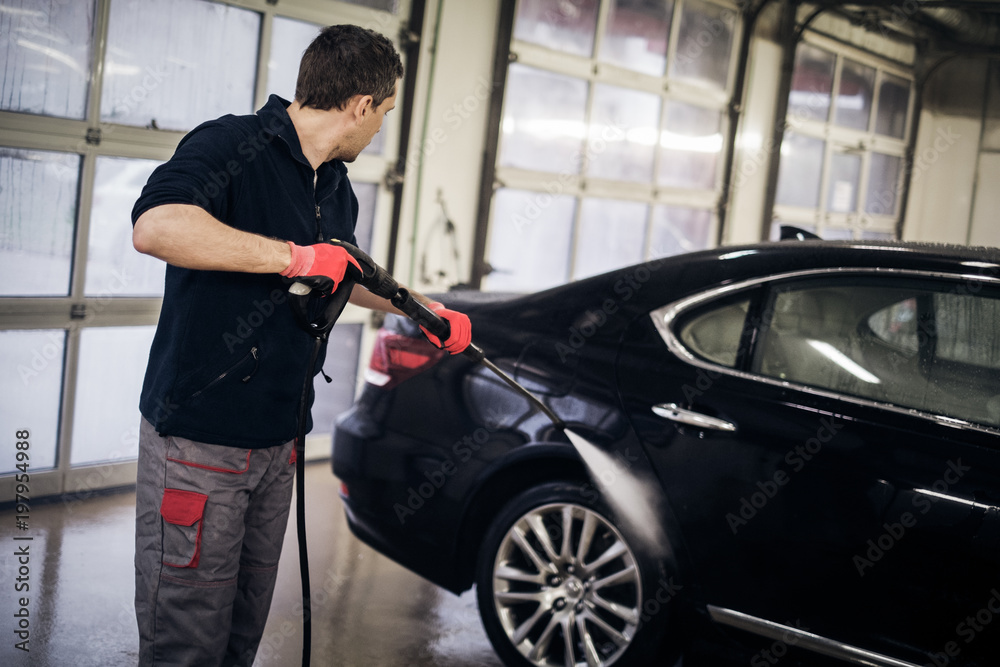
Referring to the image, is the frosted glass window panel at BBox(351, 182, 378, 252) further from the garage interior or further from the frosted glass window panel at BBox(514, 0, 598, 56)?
the frosted glass window panel at BBox(514, 0, 598, 56)

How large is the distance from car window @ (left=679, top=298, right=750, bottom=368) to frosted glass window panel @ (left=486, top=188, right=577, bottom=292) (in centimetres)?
296

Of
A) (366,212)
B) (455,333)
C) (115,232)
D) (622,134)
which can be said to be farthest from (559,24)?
(455,333)

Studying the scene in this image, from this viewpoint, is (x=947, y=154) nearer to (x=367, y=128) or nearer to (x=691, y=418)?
(x=691, y=418)

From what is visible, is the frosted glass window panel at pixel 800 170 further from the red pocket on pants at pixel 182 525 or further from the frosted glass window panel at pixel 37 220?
the red pocket on pants at pixel 182 525

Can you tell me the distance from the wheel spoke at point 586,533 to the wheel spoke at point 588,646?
0.18 metres

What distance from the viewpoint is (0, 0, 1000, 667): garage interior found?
327 centimetres

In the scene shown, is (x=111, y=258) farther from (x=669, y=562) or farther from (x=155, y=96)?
(x=669, y=562)

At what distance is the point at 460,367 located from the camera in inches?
109

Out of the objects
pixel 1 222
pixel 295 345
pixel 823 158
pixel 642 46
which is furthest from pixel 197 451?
pixel 823 158

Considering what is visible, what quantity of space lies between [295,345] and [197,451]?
0.29 metres

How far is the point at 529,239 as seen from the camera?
18.9 ft

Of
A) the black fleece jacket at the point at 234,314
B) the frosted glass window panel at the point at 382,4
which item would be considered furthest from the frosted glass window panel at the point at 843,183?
the black fleece jacket at the point at 234,314

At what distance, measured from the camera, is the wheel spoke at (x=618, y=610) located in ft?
7.97

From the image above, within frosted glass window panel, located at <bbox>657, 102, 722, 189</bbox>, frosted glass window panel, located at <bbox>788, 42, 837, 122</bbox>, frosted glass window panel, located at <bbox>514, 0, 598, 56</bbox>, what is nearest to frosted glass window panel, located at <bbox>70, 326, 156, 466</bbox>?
frosted glass window panel, located at <bbox>514, 0, 598, 56</bbox>
